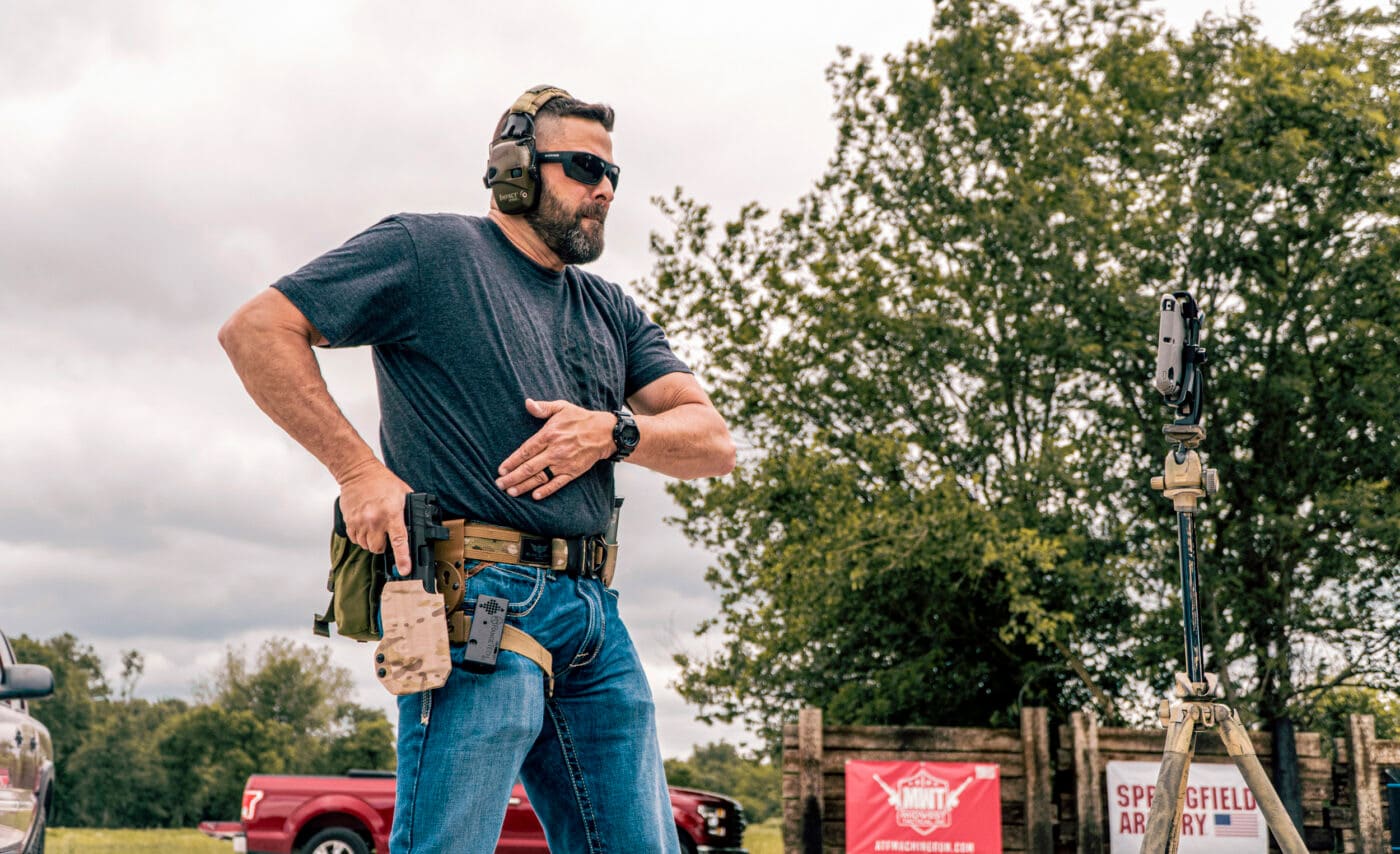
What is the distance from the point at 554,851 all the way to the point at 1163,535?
50.2 ft

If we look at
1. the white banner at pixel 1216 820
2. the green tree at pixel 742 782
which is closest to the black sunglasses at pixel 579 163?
the white banner at pixel 1216 820

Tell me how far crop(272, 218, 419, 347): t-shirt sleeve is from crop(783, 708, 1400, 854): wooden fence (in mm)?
11446

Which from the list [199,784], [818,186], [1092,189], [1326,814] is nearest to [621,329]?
[1326,814]

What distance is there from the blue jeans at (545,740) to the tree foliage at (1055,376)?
1389cm

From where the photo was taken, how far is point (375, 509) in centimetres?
229

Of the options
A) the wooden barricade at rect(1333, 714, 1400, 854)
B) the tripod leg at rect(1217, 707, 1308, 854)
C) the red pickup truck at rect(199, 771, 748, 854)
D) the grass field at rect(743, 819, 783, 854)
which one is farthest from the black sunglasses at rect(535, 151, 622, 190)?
the grass field at rect(743, 819, 783, 854)

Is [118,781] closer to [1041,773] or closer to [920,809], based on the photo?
[920,809]

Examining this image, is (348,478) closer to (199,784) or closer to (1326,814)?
(1326,814)

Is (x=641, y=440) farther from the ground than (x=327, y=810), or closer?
farther from the ground

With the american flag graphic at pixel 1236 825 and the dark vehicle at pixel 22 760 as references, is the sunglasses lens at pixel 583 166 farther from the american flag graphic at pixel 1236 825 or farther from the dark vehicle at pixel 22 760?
the american flag graphic at pixel 1236 825

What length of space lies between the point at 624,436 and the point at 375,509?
518 mm

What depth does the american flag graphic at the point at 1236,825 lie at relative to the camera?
13.0 metres

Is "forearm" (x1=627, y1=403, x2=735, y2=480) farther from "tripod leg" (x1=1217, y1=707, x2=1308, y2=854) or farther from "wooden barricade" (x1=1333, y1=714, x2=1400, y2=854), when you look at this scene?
"wooden barricade" (x1=1333, y1=714, x2=1400, y2=854)

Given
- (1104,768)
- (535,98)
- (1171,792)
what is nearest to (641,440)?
(535,98)
